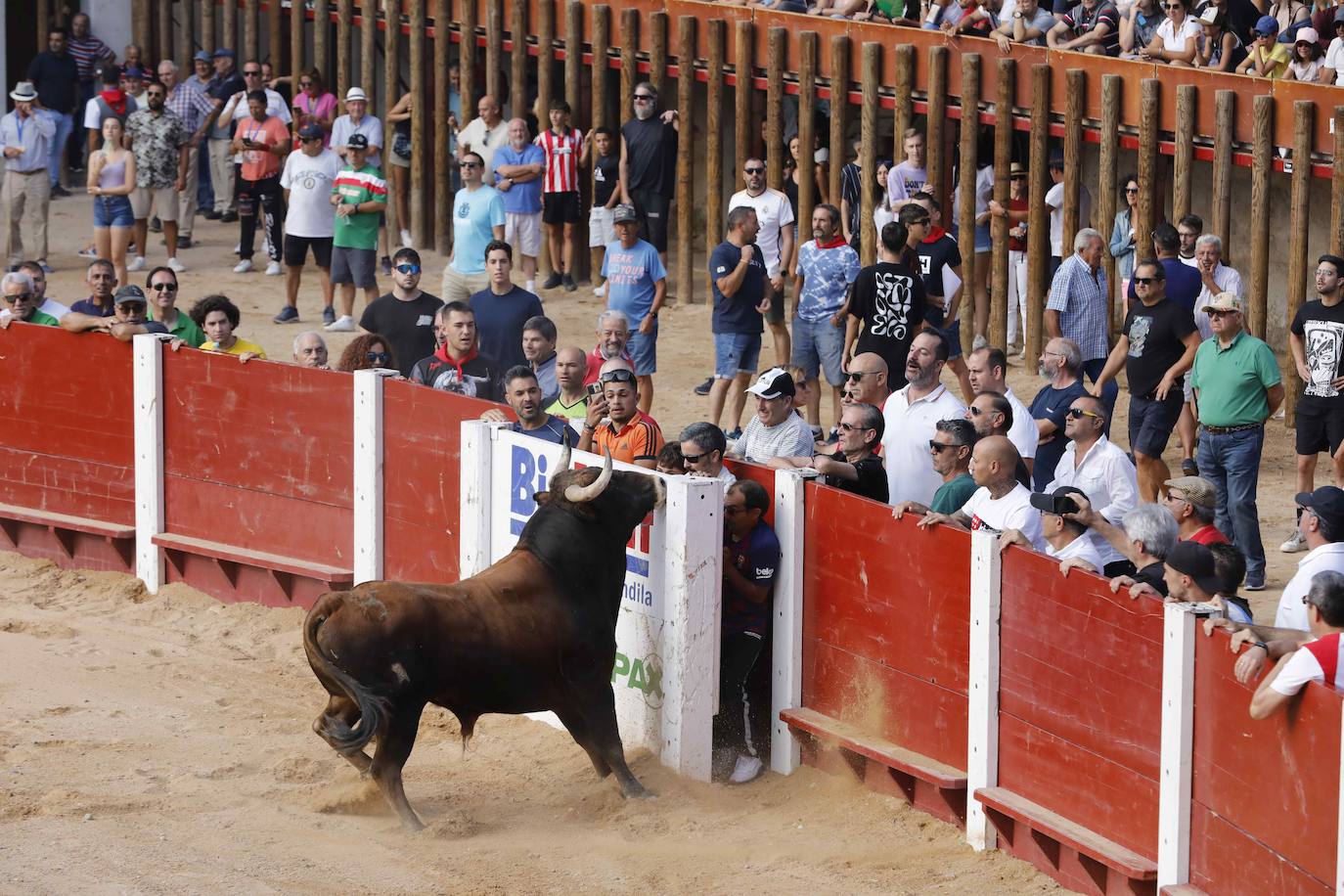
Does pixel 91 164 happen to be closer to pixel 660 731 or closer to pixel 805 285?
pixel 805 285

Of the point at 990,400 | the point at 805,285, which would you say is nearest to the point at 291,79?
the point at 805,285

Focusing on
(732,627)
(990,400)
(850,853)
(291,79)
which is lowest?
(850,853)

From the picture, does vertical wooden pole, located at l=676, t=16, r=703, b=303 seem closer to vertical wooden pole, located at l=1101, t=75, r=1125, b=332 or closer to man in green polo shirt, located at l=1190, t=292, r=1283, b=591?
vertical wooden pole, located at l=1101, t=75, r=1125, b=332

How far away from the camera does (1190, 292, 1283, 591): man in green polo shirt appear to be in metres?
11.5

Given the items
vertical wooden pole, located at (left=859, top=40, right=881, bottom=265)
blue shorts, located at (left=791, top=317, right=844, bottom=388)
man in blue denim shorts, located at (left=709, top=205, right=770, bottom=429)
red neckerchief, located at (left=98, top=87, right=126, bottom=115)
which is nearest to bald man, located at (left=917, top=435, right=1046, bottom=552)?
blue shorts, located at (left=791, top=317, right=844, bottom=388)

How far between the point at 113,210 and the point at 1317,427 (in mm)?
10421

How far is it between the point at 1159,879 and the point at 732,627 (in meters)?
2.35

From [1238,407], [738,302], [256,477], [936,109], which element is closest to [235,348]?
[256,477]

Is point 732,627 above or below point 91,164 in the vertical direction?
below

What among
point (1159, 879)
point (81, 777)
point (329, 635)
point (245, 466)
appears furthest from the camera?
point (245, 466)

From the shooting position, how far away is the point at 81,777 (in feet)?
28.8

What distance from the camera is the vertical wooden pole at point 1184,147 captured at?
1519cm

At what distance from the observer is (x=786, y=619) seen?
917 cm

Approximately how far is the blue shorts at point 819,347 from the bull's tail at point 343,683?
Answer: 247 inches
